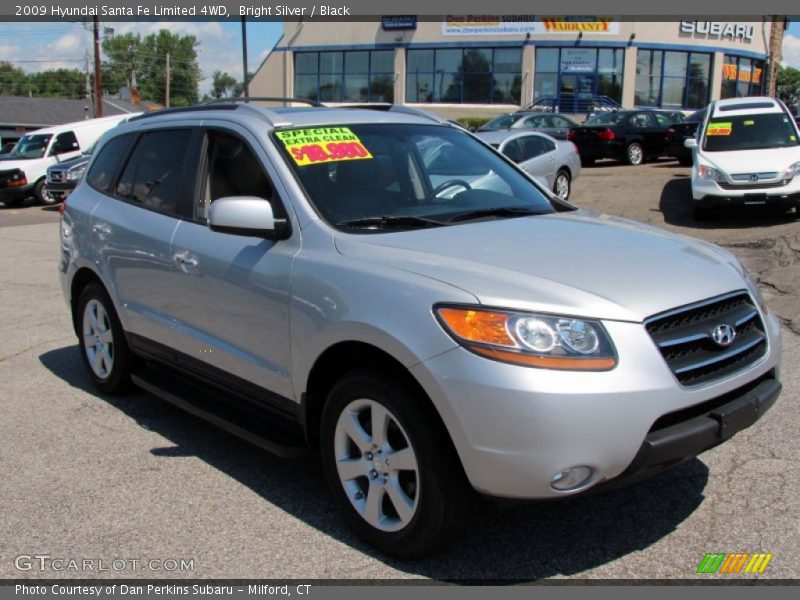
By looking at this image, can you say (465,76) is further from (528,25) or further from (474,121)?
(474,121)

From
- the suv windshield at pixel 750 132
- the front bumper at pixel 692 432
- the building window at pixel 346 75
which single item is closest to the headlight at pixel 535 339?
the front bumper at pixel 692 432

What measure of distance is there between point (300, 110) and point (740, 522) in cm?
302

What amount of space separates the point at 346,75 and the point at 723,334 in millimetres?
43340

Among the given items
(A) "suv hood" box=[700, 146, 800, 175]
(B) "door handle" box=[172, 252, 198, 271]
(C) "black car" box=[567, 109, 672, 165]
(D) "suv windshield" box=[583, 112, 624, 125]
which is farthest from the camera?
(D) "suv windshield" box=[583, 112, 624, 125]

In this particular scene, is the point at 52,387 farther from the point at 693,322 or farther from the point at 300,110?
the point at 693,322

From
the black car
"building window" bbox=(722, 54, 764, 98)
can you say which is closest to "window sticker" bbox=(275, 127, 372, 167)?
the black car

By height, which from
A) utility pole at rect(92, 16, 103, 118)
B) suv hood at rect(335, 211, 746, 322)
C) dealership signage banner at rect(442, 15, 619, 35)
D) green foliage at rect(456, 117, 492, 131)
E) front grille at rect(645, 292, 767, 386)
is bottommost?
front grille at rect(645, 292, 767, 386)

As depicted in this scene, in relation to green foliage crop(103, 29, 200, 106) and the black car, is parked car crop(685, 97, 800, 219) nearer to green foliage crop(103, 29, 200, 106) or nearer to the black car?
the black car

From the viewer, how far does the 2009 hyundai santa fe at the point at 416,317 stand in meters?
2.88

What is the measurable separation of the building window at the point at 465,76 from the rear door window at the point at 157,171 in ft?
125

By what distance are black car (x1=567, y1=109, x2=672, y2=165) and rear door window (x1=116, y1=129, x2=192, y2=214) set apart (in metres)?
19.0

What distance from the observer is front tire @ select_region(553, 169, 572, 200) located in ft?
48.5

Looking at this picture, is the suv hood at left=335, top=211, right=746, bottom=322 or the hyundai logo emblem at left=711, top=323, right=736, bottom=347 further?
the hyundai logo emblem at left=711, top=323, right=736, bottom=347

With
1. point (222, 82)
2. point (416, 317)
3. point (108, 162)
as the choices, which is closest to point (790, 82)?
point (222, 82)
